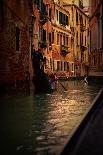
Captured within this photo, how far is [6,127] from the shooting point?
6922 millimetres

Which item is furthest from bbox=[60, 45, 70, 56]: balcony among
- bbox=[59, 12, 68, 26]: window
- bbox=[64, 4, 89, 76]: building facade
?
bbox=[64, 4, 89, 76]: building facade

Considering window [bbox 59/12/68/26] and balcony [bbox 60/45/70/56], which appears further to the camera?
balcony [bbox 60/45/70/56]

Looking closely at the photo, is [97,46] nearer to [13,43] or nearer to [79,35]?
[13,43]

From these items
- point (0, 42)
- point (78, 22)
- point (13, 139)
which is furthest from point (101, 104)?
point (78, 22)

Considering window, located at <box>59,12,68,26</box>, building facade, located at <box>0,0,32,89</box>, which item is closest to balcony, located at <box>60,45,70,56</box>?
window, located at <box>59,12,68,26</box>

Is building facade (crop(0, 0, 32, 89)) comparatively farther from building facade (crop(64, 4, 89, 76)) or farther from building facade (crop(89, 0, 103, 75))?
building facade (crop(64, 4, 89, 76))

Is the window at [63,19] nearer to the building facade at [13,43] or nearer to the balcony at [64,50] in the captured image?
the balcony at [64,50]

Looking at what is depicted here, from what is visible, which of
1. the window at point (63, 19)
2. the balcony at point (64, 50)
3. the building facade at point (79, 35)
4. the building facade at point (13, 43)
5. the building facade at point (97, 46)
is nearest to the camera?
the building facade at point (13, 43)

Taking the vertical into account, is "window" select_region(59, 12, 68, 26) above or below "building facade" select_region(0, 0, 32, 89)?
above

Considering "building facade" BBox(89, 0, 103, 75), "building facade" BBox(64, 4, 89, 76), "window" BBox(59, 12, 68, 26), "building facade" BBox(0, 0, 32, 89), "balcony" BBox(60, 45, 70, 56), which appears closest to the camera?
"building facade" BBox(0, 0, 32, 89)

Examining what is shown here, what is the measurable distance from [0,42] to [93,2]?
76.2 ft

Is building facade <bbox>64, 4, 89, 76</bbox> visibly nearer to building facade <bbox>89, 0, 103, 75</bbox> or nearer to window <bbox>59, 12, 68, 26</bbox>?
window <bbox>59, 12, 68, 26</bbox>

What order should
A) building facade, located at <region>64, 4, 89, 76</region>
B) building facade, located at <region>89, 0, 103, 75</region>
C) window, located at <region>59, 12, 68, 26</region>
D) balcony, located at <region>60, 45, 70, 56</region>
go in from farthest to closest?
building facade, located at <region>64, 4, 89, 76</region> < balcony, located at <region>60, 45, 70, 56</region> < window, located at <region>59, 12, 68, 26</region> < building facade, located at <region>89, 0, 103, 75</region>

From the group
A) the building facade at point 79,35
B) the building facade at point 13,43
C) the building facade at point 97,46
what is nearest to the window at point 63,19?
the building facade at point 79,35
